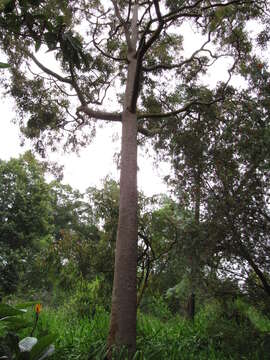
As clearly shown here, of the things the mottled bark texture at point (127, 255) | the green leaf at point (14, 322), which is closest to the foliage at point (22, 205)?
the mottled bark texture at point (127, 255)

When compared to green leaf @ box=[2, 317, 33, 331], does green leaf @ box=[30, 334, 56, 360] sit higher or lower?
lower

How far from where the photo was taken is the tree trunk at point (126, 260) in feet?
12.1

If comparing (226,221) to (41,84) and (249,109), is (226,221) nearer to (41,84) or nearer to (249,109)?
(249,109)

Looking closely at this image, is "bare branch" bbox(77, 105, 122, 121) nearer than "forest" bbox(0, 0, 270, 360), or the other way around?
"forest" bbox(0, 0, 270, 360)

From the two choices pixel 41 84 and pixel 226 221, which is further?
pixel 41 84

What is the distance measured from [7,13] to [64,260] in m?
5.38

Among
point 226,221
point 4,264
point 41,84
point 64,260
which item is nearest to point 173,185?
point 226,221

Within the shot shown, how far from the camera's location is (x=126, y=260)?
162 inches

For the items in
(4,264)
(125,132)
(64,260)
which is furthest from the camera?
(4,264)

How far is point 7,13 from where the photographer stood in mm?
2400

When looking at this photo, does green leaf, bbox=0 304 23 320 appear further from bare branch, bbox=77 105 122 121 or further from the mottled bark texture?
bare branch, bbox=77 105 122 121

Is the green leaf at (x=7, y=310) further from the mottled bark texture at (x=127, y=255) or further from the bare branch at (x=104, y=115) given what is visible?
the bare branch at (x=104, y=115)

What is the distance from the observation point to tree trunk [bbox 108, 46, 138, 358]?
370 centimetres

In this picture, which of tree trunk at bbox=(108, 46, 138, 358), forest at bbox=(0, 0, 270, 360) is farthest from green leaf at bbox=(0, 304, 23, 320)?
tree trunk at bbox=(108, 46, 138, 358)
